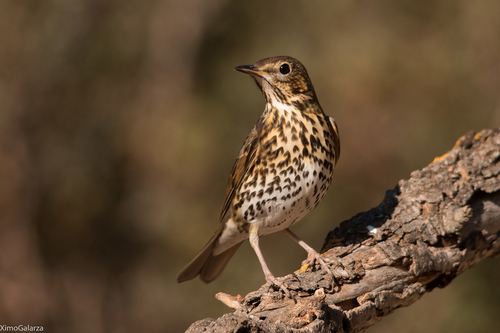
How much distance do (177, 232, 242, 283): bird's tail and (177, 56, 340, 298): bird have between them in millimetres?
357

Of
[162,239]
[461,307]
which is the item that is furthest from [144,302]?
[461,307]

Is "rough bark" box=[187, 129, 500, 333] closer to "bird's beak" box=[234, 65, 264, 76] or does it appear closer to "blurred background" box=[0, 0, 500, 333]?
"bird's beak" box=[234, 65, 264, 76]

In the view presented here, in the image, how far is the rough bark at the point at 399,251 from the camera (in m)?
2.20

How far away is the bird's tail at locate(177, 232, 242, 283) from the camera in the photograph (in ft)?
11.1

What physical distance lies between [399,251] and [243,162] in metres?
A: 1.06

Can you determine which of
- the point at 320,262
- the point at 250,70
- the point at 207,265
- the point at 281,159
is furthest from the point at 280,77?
the point at 207,265

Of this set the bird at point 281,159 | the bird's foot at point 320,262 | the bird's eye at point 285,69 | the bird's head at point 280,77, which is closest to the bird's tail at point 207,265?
the bird at point 281,159

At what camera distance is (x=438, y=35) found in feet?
19.1

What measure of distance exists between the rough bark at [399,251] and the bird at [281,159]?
0.27m

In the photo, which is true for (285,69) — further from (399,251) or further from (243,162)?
(399,251)

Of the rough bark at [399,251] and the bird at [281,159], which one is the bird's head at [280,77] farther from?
the rough bark at [399,251]

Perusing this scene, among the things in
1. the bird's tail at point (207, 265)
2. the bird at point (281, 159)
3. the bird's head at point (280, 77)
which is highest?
the bird's head at point (280, 77)

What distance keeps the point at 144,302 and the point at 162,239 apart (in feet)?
2.61

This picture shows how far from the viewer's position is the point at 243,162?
3025 millimetres
